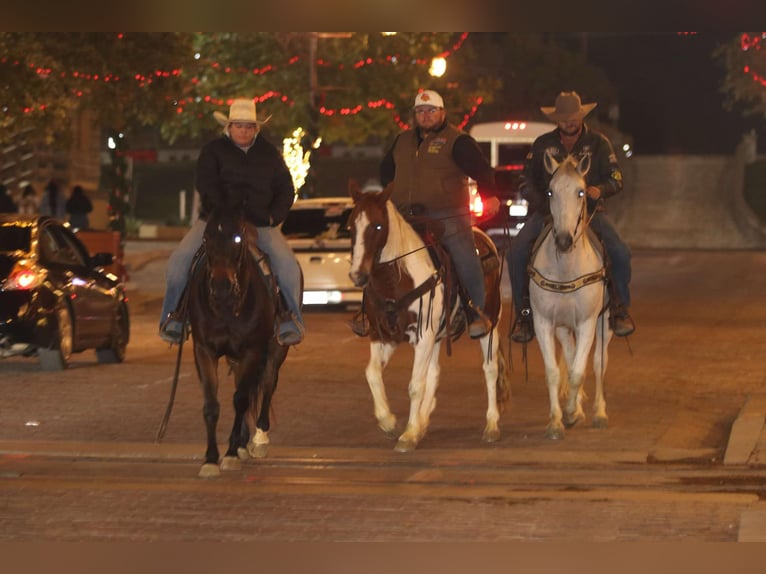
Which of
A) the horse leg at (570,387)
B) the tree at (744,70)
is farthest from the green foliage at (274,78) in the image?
the horse leg at (570,387)

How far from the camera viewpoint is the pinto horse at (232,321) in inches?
464

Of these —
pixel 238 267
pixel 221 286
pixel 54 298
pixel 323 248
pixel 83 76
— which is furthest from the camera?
pixel 83 76

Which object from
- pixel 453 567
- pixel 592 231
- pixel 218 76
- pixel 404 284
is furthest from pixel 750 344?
pixel 218 76

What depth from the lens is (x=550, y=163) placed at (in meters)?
13.5

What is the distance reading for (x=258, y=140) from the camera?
12617 mm

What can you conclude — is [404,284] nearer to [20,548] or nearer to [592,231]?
[592,231]

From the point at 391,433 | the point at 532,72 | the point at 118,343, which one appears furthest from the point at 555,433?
the point at 532,72

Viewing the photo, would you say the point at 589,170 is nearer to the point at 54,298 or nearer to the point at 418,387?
the point at 418,387

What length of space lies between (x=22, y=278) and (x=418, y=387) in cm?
653

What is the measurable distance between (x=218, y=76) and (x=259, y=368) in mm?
39482

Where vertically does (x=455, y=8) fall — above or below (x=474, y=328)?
above

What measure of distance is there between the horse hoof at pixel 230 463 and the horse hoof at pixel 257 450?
0.43 metres

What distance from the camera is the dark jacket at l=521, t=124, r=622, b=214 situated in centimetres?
1388

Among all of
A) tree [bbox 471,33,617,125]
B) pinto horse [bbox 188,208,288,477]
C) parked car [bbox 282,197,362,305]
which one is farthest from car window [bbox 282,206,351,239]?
tree [bbox 471,33,617,125]
